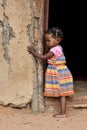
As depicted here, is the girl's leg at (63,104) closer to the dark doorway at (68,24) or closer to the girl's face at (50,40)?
the girl's face at (50,40)

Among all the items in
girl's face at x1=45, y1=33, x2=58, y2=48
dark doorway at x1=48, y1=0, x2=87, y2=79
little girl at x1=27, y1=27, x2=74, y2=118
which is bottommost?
dark doorway at x1=48, y1=0, x2=87, y2=79

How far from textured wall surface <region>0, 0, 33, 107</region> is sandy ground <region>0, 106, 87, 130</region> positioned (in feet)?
0.45

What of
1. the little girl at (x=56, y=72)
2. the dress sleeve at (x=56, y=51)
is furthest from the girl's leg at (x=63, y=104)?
→ the dress sleeve at (x=56, y=51)

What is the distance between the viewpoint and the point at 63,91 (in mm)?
5980

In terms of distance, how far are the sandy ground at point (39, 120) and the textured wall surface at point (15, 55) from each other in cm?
14

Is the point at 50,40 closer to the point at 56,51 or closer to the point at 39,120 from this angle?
the point at 56,51

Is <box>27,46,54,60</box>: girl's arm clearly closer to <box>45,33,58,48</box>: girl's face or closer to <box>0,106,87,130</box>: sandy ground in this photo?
<box>45,33,58,48</box>: girl's face

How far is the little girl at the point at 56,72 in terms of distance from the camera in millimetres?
5910

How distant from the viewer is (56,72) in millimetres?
5938

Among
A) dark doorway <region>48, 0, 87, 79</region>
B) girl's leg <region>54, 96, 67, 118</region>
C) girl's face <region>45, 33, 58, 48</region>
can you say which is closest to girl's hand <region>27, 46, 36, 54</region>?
girl's face <region>45, 33, 58, 48</region>

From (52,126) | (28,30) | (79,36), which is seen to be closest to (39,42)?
(28,30)

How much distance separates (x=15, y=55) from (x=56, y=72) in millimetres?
592

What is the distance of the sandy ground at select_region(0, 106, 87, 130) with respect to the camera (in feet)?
18.0

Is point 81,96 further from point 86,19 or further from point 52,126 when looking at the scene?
point 86,19
